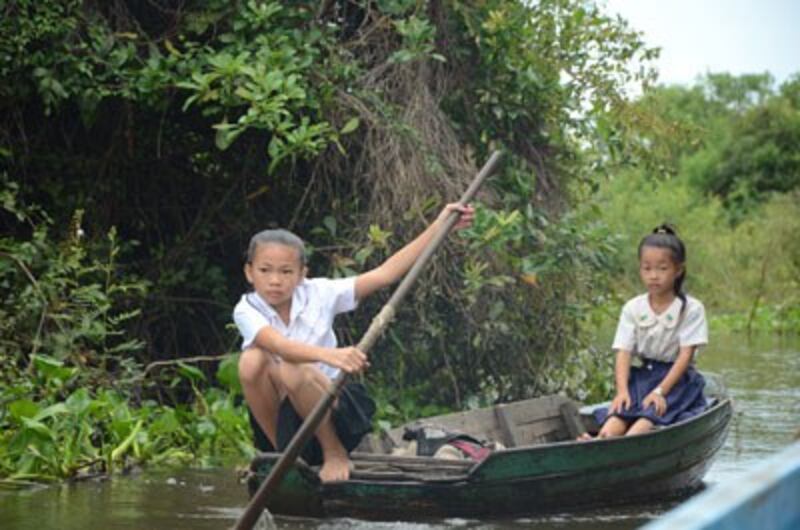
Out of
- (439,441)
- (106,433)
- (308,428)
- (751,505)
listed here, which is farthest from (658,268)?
(751,505)

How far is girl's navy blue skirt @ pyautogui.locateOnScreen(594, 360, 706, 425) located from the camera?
638cm

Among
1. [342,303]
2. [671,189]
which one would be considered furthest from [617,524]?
[671,189]

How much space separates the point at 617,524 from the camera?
5828mm

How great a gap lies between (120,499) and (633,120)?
3.95 meters

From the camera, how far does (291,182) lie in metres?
7.93

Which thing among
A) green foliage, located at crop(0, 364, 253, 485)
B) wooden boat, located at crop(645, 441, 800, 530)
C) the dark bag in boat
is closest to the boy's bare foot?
the dark bag in boat

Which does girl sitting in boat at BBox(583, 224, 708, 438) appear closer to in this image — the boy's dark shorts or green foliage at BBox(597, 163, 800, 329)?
the boy's dark shorts

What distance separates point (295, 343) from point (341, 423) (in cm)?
48

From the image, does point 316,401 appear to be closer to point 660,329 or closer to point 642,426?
point 642,426

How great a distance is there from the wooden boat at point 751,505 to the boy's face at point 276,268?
3.58m

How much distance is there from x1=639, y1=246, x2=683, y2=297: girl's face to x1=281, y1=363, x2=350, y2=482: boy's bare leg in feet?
5.16

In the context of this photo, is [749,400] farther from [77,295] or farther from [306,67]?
[77,295]

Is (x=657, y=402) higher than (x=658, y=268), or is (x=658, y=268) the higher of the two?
(x=658, y=268)

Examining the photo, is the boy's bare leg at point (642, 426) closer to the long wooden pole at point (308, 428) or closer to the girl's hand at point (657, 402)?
the girl's hand at point (657, 402)
